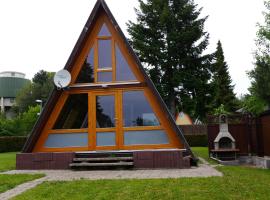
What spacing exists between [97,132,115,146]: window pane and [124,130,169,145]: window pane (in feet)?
1.63

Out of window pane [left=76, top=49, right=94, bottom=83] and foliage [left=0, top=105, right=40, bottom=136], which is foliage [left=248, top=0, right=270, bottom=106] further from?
foliage [left=0, top=105, right=40, bottom=136]

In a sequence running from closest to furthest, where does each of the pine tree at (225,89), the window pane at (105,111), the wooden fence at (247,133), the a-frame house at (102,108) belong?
the a-frame house at (102,108), the window pane at (105,111), the wooden fence at (247,133), the pine tree at (225,89)

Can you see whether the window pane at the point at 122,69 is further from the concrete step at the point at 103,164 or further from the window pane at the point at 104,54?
the concrete step at the point at 103,164

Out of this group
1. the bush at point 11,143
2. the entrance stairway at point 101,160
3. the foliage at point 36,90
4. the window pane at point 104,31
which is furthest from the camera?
the foliage at point 36,90

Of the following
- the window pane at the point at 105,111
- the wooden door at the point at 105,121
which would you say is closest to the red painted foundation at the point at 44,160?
the wooden door at the point at 105,121

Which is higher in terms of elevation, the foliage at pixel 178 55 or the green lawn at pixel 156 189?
the foliage at pixel 178 55

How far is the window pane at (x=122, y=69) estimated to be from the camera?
40.7 ft

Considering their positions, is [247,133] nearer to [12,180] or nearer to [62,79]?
[62,79]

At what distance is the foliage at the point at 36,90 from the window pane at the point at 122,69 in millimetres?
45286

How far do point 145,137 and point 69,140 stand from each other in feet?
8.77

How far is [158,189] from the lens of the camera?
280 inches

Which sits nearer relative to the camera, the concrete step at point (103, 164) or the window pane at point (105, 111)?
the concrete step at point (103, 164)

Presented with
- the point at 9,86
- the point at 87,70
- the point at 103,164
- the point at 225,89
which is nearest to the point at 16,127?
the point at 87,70

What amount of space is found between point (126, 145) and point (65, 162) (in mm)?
2112
